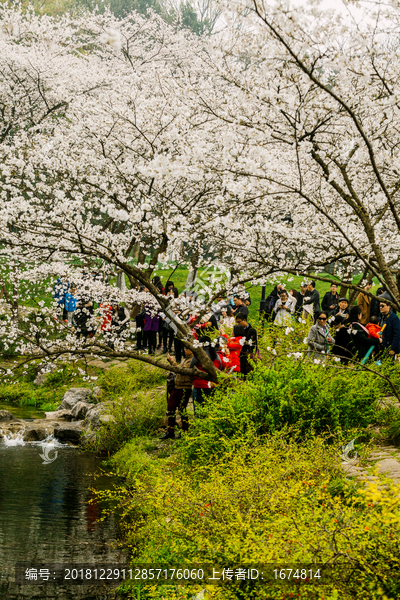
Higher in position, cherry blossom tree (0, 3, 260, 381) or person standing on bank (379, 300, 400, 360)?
cherry blossom tree (0, 3, 260, 381)

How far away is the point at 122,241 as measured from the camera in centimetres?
1112

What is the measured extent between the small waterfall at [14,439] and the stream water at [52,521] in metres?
0.54

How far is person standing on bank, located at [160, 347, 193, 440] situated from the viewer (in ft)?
32.1

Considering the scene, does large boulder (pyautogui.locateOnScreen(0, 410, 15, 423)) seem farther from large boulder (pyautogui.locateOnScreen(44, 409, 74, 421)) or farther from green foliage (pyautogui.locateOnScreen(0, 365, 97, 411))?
green foliage (pyautogui.locateOnScreen(0, 365, 97, 411))

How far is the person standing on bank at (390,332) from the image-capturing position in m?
9.98

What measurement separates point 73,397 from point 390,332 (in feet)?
28.5

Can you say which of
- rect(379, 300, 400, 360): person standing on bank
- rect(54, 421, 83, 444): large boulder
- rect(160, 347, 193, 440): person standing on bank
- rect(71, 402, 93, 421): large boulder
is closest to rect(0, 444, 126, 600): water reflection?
rect(54, 421, 83, 444): large boulder

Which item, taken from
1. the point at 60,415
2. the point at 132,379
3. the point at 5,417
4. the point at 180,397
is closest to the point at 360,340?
the point at 180,397

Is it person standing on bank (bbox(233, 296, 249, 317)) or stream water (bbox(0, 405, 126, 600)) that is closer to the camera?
stream water (bbox(0, 405, 126, 600))

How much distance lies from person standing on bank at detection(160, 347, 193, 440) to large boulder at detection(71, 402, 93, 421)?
3.65 meters

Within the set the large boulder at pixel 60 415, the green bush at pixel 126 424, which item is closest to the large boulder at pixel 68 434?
the green bush at pixel 126 424

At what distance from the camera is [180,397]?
1027cm

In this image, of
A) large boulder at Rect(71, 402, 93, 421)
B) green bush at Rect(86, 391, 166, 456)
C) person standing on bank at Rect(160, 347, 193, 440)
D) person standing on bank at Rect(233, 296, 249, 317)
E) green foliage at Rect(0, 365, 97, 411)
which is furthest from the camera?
green foliage at Rect(0, 365, 97, 411)

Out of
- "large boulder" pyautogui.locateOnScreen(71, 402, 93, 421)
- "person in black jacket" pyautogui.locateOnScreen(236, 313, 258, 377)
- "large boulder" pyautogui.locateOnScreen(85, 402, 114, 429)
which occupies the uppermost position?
"person in black jacket" pyautogui.locateOnScreen(236, 313, 258, 377)
